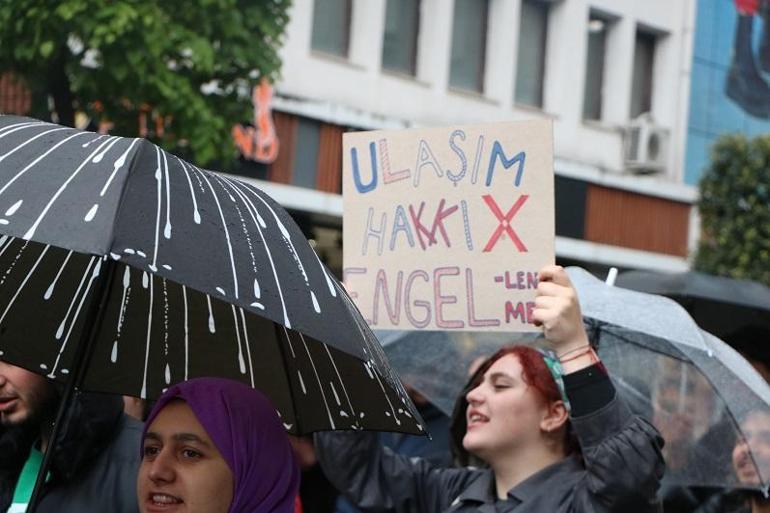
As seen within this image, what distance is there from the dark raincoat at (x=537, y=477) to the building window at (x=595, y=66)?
15519 millimetres

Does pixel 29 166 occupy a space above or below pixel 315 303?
above

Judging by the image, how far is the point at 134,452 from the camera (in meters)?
4.34

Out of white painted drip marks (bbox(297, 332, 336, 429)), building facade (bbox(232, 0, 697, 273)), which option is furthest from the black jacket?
building facade (bbox(232, 0, 697, 273))

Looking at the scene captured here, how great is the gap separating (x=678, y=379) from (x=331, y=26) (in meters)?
12.2

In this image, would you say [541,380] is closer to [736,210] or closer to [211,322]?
[211,322]

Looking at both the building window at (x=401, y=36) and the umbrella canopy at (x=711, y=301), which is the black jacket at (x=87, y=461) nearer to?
the umbrella canopy at (x=711, y=301)

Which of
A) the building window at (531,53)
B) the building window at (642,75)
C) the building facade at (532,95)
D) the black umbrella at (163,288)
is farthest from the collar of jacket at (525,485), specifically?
the building window at (642,75)

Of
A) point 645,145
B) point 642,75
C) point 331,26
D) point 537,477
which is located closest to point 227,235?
point 537,477

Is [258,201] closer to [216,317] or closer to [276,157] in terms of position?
[216,317]

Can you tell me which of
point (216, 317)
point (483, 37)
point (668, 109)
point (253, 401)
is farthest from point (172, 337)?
point (668, 109)

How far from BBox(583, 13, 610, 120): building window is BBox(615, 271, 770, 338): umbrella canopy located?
12356 millimetres

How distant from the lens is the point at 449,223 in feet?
14.1

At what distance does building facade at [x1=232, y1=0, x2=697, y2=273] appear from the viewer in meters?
16.6

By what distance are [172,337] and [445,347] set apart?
220 cm
